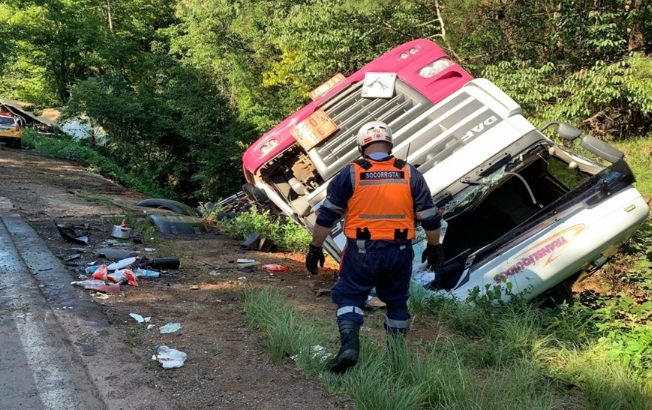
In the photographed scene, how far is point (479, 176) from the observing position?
520 cm

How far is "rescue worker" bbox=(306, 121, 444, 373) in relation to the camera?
3.36 metres

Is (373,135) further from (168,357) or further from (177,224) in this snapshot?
(177,224)

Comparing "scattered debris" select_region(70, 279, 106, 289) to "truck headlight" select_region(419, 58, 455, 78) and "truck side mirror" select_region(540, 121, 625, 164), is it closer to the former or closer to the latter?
"truck headlight" select_region(419, 58, 455, 78)

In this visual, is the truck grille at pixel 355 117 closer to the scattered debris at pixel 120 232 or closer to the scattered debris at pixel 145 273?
the scattered debris at pixel 145 273

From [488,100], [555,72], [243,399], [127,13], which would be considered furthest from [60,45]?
[243,399]

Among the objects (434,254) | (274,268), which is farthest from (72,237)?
(434,254)

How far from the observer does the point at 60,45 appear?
2909 cm

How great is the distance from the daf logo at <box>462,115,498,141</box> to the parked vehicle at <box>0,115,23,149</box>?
2231 cm

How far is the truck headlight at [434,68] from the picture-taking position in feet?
21.4

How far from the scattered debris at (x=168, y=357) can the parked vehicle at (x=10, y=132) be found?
22807 mm

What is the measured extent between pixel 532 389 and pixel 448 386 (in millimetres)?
545

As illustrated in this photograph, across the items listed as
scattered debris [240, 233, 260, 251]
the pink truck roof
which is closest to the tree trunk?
the pink truck roof

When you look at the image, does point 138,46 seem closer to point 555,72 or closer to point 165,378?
point 555,72

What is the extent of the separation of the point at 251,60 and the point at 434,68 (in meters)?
16.7
